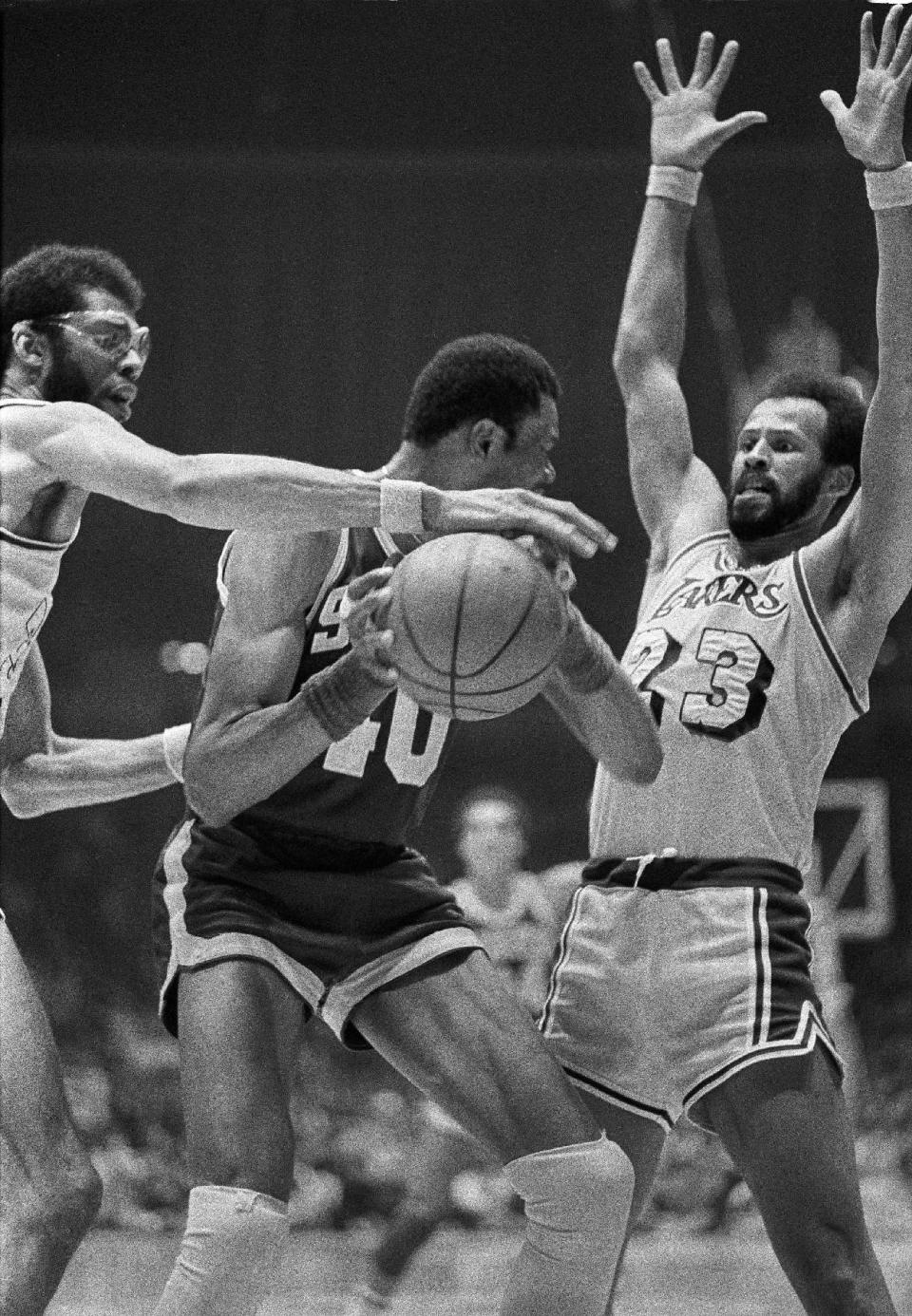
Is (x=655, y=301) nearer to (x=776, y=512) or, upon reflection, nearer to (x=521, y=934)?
(x=776, y=512)

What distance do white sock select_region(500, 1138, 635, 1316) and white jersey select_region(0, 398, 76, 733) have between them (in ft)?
→ 4.35

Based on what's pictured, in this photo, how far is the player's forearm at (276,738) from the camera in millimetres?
3074

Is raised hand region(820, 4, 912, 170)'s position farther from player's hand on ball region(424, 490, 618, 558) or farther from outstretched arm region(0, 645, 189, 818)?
outstretched arm region(0, 645, 189, 818)

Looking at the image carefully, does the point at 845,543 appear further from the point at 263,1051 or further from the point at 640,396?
the point at 263,1051

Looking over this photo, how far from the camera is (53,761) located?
3.91m

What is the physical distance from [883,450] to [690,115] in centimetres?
120

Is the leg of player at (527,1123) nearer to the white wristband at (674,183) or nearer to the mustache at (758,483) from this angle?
the mustache at (758,483)

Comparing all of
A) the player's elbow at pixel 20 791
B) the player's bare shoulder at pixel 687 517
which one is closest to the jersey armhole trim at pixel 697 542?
the player's bare shoulder at pixel 687 517

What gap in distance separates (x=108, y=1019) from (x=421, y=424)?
4771mm

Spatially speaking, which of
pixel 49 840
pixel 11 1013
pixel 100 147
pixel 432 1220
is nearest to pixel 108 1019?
pixel 49 840

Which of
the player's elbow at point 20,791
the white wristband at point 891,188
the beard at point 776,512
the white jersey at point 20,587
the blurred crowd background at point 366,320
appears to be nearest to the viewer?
the white jersey at point 20,587

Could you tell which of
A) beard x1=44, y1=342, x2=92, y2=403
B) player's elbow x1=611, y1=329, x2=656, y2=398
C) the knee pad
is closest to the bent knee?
the knee pad

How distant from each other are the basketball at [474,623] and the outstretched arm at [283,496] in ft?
0.19

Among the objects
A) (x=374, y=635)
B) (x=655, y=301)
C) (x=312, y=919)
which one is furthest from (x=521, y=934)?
(x=374, y=635)
